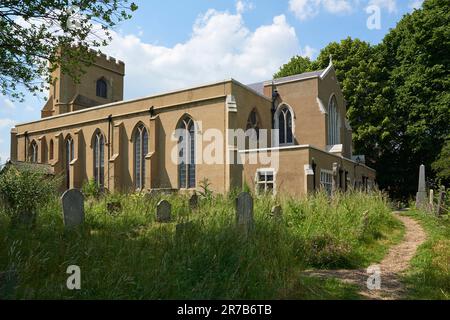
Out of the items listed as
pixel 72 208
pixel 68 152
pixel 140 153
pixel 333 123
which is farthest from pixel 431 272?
pixel 68 152

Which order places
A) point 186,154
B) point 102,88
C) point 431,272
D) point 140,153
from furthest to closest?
point 102,88, point 140,153, point 186,154, point 431,272

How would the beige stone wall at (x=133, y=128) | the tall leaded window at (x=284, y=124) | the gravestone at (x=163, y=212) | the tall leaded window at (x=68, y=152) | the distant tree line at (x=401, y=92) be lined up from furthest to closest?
1. the tall leaded window at (x=68, y=152)
2. the distant tree line at (x=401, y=92)
3. the tall leaded window at (x=284, y=124)
4. the beige stone wall at (x=133, y=128)
5. the gravestone at (x=163, y=212)

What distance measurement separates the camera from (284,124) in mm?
27906

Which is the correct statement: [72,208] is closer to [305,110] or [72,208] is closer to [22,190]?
[22,190]

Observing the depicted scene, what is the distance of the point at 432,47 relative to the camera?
30.4 metres

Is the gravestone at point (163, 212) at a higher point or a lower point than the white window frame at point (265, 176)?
lower

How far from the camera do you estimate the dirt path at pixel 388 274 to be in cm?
595

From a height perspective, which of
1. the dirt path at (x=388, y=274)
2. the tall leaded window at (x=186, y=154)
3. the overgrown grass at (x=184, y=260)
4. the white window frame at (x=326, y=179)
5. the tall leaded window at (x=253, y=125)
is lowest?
the dirt path at (x=388, y=274)

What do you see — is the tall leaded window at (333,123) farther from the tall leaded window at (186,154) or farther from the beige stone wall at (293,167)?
the tall leaded window at (186,154)

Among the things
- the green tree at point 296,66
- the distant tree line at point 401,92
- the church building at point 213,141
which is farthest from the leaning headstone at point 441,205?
the green tree at point 296,66

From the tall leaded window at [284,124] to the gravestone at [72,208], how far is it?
20.1m

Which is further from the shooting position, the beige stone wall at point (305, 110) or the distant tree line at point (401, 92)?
the distant tree line at point (401, 92)

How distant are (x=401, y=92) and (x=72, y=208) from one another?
29.8 metres
